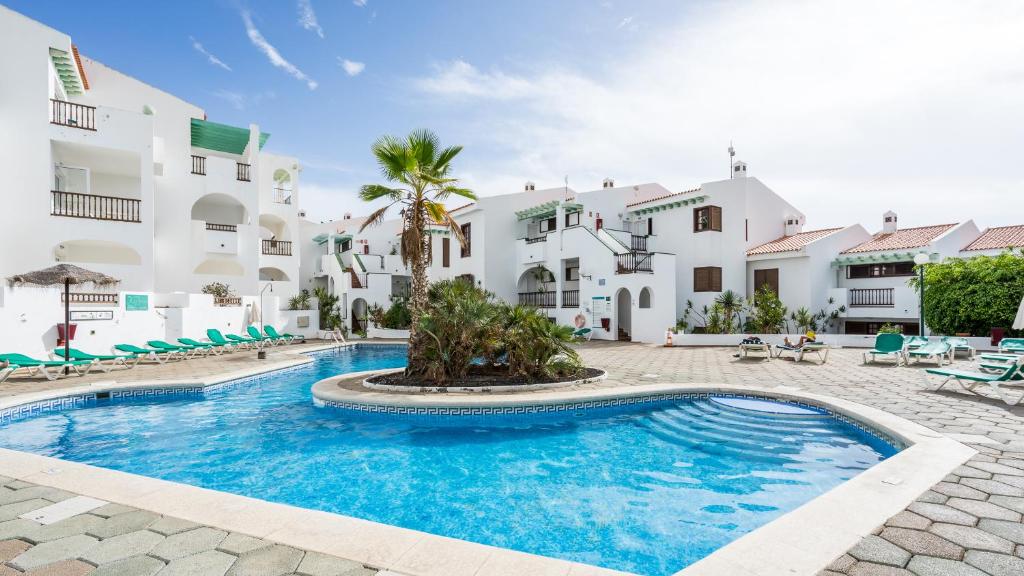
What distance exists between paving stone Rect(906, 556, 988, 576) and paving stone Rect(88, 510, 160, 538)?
5.35 metres

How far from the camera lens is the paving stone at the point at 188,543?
11.1 ft

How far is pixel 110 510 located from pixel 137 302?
629 inches

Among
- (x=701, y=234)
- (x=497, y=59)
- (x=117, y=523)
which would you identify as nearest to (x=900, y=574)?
(x=117, y=523)

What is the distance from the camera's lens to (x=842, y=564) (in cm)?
323

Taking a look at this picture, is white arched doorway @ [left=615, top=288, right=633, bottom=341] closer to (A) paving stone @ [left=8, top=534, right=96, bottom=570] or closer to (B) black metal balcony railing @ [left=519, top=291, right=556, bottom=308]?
(B) black metal balcony railing @ [left=519, top=291, right=556, bottom=308]

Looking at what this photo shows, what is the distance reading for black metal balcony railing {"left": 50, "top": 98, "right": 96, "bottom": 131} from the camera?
18172 millimetres

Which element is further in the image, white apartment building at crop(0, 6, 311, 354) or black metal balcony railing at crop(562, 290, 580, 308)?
black metal balcony railing at crop(562, 290, 580, 308)

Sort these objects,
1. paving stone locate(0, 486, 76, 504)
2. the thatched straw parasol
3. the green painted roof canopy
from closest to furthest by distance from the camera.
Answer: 1. paving stone locate(0, 486, 76, 504)
2. the thatched straw parasol
3. the green painted roof canopy

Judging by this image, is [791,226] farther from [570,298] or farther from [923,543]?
[923,543]

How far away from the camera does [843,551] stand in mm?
3395

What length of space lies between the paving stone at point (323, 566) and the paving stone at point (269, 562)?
6 cm

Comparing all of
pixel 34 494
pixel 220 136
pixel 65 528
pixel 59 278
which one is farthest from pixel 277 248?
pixel 65 528

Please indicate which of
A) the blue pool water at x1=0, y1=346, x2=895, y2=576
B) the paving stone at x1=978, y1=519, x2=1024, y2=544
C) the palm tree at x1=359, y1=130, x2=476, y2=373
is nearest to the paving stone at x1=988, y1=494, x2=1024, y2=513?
the paving stone at x1=978, y1=519, x2=1024, y2=544

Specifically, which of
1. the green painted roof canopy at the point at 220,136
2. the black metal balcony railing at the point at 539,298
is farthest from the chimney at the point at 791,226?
the green painted roof canopy at the point at 220,136
